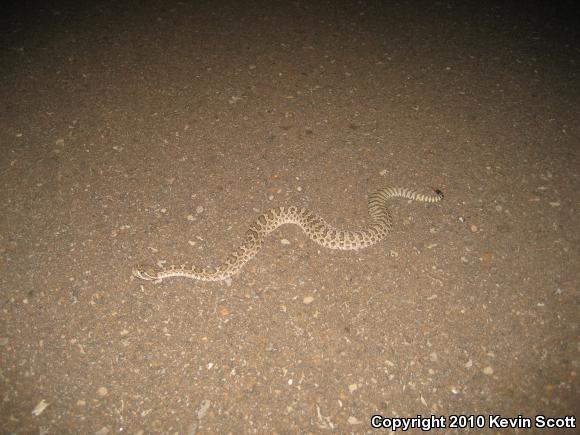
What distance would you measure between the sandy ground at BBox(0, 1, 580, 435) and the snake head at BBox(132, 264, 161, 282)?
0.17m

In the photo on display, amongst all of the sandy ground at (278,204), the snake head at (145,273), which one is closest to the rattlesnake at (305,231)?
the snake head at (145,273)

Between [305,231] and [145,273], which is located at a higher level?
[305,231]

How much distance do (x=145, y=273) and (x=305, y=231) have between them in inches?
92.2

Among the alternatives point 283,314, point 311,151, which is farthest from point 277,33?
point 283,314

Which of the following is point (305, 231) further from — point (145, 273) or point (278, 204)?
point (145, 273)

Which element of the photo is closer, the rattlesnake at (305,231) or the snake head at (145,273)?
the snake head at (145,273)

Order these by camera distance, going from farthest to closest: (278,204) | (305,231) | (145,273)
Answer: (278,204), (305,231), (145,273)

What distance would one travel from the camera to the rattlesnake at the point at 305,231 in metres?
5.30

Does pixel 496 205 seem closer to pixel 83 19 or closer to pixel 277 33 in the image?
pixel 277 33

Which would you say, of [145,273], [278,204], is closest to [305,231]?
[278,204]

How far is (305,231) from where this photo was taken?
595cm

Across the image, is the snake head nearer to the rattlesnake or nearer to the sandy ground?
the rattlesnake

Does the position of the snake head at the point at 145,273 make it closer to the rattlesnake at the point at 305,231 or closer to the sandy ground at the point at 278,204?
the rattlesnake at the point at 305,231

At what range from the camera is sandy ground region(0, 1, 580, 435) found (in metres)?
4.43
